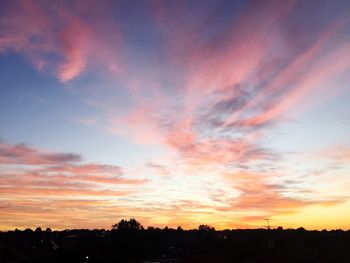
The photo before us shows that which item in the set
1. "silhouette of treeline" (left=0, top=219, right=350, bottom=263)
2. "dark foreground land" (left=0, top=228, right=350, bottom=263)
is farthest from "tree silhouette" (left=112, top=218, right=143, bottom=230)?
"dark foreground land" (left=0, top=228, right=350, bottom=263)

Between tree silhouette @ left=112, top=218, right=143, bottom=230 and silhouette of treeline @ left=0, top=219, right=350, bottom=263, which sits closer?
Result: silhouette of treeline @ left=0, top=219, right=350, bottom=263

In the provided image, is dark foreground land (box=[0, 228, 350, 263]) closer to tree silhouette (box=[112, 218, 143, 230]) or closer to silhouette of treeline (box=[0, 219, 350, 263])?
silhouette of treeline (box=[0, 219, 350, 263])

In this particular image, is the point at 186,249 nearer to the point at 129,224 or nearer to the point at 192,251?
the point at 192,251

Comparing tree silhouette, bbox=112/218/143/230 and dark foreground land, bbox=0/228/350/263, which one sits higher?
tree silhouette, bbox=112/218/143/230

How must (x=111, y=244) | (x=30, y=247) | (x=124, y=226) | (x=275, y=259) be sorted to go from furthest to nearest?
1. (x=124, y=226)
2. (x=30, y=247)
3. (x=111, y=244)
4. (x=275, y=259)

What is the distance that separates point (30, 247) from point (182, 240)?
2130 inches

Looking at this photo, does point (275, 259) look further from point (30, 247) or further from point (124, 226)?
point (124, 226)

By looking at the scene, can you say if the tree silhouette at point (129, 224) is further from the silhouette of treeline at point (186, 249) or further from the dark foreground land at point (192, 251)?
the dark foreground land at point (192, 251)

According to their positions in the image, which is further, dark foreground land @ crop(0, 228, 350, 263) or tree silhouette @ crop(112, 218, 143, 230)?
tree silhouette @ crop(112, 218, 143, 230)

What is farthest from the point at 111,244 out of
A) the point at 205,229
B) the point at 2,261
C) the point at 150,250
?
the point at 205,229

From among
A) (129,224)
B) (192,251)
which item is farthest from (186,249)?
(129,224)

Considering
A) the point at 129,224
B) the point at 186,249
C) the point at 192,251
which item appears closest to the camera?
the point at 192,251

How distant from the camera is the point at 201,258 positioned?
275ft

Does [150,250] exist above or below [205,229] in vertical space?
below
